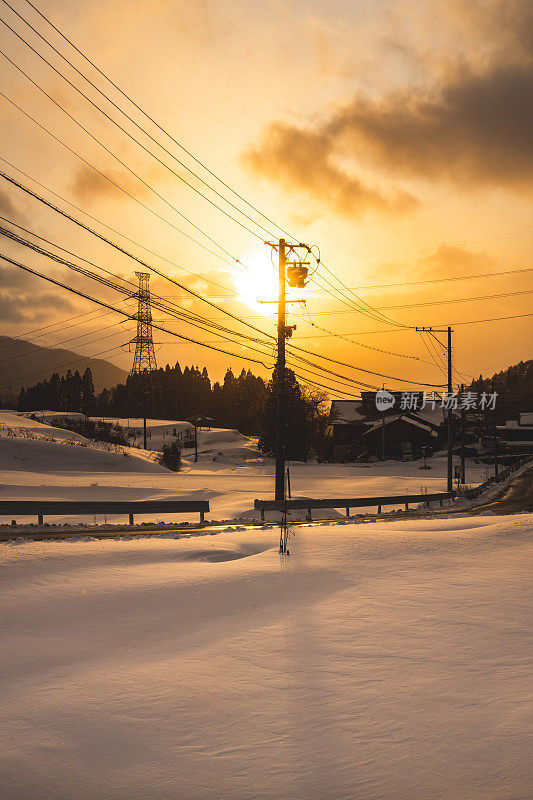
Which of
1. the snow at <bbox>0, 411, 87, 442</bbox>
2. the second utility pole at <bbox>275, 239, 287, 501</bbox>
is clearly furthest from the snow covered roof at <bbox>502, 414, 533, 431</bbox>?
the second utility pole at <bbox>275, 239, 287, 501</bbox>

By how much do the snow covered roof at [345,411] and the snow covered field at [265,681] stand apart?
77.7m

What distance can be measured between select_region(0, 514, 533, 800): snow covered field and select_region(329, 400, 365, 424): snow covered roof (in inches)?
3060

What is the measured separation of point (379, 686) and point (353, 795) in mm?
1633

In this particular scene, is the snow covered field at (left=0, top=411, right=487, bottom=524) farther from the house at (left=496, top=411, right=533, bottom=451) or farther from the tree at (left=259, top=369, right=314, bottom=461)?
the house at (left=496, top=411, right=533, bottom=451)

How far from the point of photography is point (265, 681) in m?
5.88

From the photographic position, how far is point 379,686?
5.70 m

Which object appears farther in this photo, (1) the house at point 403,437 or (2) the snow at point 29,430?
(1) the house at point 403,437

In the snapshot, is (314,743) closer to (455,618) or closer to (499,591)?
(455,618)

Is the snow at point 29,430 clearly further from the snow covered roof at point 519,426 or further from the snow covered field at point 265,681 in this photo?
the snow covered roof at point 519,426

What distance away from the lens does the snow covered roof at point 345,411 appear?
88125 millimetres

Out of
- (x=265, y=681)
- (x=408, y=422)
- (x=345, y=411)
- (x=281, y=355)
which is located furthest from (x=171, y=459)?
(x=265, y=681)

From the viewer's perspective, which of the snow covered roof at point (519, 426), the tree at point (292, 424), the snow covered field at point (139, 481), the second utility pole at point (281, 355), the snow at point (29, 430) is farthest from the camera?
the snow covered roof at point (519, 426)

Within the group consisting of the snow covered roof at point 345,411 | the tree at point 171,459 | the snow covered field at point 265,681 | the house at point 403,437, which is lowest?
the snow covered field at point 265,681

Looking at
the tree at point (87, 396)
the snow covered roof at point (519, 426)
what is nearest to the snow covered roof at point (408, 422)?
the snow covered roof at point (519, 426)
